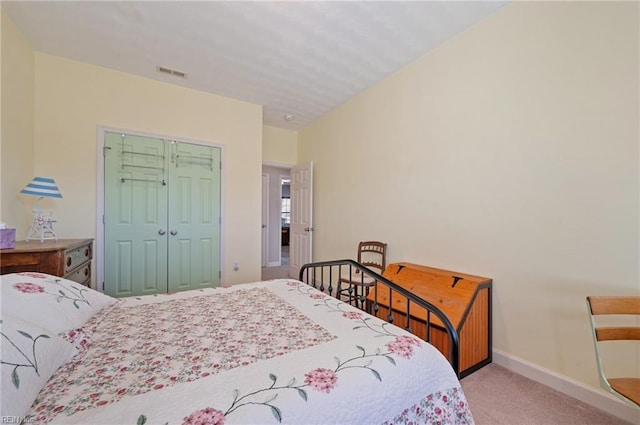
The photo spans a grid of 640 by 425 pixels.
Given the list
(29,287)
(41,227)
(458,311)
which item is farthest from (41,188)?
(458,311)

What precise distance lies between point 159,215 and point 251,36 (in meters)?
2.31

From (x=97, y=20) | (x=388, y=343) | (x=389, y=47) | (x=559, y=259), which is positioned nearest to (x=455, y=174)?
(x=559, y=259)

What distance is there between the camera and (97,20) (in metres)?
2.23

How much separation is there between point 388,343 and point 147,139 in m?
3.50

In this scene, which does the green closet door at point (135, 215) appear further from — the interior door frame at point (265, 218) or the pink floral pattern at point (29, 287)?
the interior door frame at point (265, 218)

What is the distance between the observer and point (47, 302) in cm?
107

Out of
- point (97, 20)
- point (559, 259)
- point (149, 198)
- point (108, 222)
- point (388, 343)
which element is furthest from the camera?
point (149, 198)

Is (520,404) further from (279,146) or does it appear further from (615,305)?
(279,146)

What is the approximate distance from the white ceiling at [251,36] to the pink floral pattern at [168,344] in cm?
220

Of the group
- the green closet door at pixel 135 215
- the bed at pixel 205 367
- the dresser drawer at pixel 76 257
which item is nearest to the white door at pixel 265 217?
the green closet door at pixel 135 215

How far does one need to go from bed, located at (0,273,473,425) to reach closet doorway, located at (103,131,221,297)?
2067 millimetres

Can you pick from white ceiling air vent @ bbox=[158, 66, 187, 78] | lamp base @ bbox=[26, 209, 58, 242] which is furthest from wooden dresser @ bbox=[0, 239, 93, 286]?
white ceiling air vent @ bbox=[158, 66, 187, 78]

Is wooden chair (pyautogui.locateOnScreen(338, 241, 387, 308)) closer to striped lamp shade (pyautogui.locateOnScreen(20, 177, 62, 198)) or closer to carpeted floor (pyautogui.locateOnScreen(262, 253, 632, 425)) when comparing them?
carpeted floor (pyautogui.locateOnScreen(262, 253, 632, 425))

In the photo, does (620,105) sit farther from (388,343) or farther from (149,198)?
(149,198)
